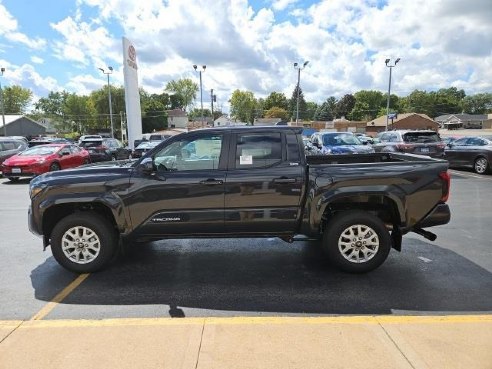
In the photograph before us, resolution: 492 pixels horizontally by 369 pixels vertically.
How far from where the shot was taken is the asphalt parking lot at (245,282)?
4160mm

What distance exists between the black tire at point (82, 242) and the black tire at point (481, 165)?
14562 mm

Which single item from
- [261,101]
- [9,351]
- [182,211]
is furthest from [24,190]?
[261,101]

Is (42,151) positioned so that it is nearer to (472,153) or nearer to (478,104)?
(472,153)

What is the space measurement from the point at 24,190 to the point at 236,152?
10.7 metres

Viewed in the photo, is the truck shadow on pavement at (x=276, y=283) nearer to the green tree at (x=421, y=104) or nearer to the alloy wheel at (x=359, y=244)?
the alloy wheel at (x=359, y=244)

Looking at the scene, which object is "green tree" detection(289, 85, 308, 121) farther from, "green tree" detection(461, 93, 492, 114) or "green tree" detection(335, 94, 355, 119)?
"green tree" detection(461, 93, 492, 114)

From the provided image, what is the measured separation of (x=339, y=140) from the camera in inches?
620

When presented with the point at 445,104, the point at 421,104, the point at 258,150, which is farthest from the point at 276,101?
the point at 258,150

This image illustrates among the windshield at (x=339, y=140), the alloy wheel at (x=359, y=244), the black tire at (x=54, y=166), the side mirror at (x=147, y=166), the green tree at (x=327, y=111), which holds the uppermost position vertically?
the green tree at (x=327, y=111)

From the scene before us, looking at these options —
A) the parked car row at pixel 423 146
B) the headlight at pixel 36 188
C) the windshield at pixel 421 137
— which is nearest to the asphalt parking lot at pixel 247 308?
the headlight at pixel 36 188

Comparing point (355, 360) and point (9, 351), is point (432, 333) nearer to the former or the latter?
point (355, 360)

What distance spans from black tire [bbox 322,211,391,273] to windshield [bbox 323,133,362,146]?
423 inches

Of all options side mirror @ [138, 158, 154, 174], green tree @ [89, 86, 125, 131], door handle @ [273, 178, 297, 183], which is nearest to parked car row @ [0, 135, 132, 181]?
side mirror @ [138, 158, 154, 174]

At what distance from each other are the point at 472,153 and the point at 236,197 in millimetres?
14022
